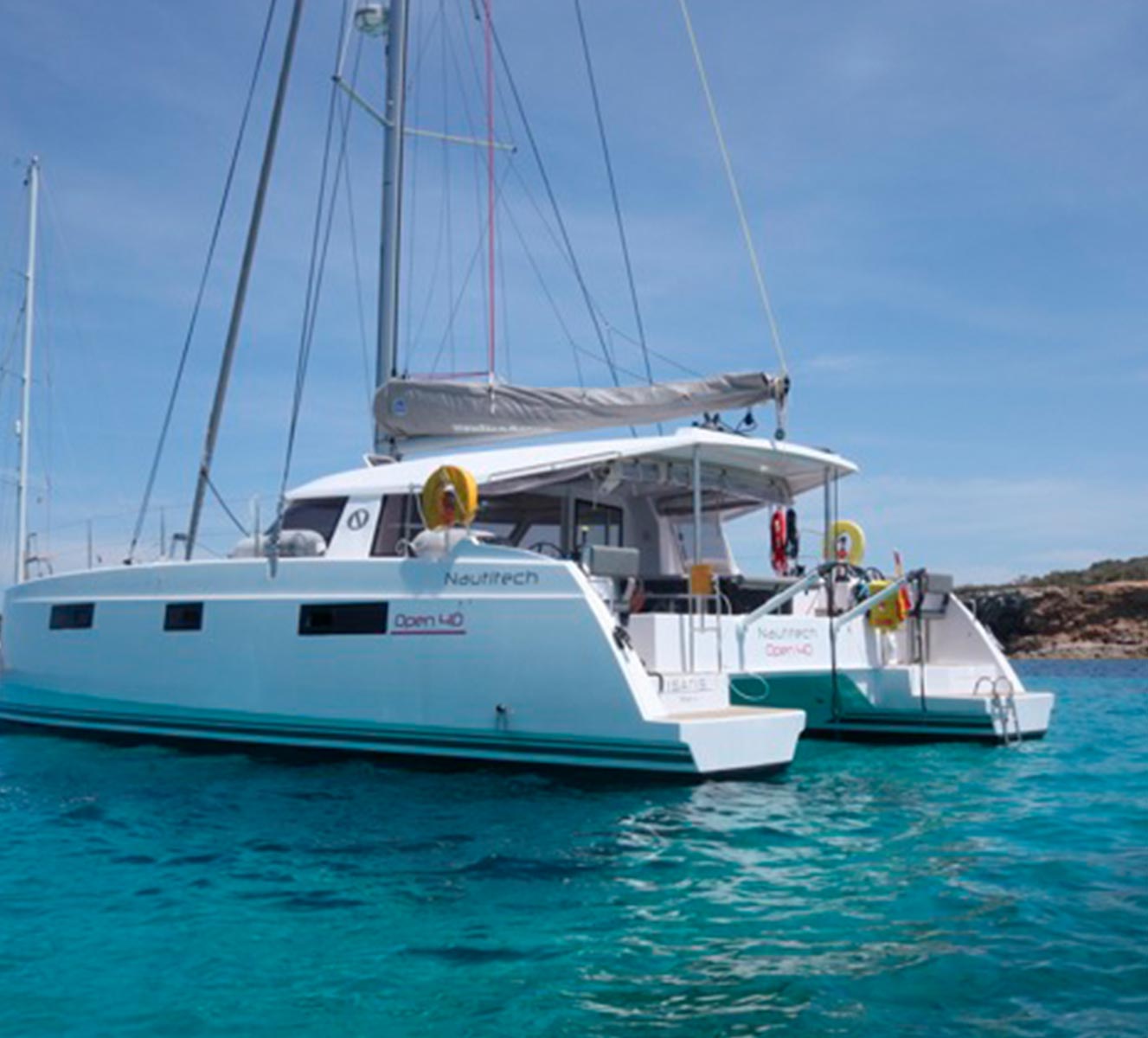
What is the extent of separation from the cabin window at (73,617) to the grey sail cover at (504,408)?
11.1 ft

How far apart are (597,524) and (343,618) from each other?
11.6 ft

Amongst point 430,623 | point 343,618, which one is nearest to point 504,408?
point 343,618

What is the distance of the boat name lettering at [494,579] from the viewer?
8.04m

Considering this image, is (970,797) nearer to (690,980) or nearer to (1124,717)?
(690,980)

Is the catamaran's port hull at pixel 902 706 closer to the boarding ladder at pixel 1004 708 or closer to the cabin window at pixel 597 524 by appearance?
the boarding ladder at pixel 1004 708

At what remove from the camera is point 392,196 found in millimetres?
12570

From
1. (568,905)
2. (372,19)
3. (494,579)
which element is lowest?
(568,905)

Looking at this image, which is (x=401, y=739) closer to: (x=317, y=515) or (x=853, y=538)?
(x=317, y=515)

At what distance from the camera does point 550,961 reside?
14.0ft

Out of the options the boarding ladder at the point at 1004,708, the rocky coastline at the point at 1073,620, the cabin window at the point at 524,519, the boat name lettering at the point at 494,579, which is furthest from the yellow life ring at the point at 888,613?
the rocky coastline at the point at 1073,620

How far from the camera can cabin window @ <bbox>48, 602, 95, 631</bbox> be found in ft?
36.3

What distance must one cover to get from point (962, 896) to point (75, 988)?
3.71 m

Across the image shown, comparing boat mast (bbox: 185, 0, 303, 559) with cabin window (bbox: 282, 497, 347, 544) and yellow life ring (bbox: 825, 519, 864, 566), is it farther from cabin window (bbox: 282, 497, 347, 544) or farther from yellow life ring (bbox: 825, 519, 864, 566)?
yellow life ring (bbox: 825, 519, 864, 566)

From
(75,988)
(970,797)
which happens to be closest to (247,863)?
(75,988)
